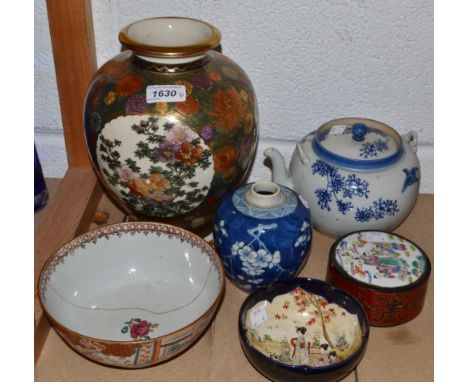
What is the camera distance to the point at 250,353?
32.4 inches

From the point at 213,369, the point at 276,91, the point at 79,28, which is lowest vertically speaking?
the point at 213,369

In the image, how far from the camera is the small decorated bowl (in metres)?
0.88

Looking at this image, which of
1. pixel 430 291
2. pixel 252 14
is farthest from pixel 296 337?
pixel 252 14

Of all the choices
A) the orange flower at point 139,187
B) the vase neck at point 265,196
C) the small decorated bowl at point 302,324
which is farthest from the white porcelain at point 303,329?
the orange flower at point 139,187

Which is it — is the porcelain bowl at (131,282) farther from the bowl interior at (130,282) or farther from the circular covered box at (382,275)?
the circular covered box at (382,275)

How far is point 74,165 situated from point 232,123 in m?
0.43

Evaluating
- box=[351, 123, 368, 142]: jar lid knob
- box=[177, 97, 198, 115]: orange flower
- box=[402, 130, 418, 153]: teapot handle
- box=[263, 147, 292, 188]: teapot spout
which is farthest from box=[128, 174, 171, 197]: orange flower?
box=[402, 130, 418, 153]: teapot handle

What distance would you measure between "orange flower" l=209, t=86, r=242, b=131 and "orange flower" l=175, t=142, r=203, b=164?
5 cm

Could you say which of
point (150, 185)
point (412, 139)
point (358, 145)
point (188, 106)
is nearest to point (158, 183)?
point (150, 185)

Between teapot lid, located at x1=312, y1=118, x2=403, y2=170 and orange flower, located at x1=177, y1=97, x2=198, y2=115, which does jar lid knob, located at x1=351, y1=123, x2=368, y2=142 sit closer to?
teapot lid, located at x1=312, y1=118, x2=403, y2=170

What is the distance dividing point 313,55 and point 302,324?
49 centimetres

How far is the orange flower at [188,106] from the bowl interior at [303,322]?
293 millimetres

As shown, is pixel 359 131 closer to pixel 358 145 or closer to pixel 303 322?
pixel 358 145

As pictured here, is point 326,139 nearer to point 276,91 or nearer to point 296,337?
point 276,91
